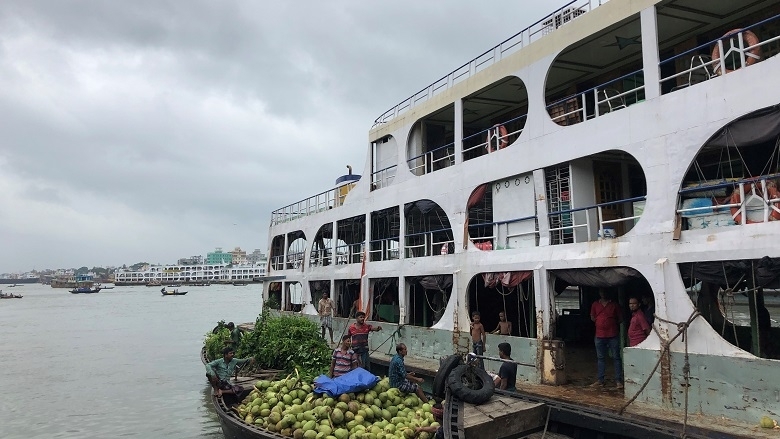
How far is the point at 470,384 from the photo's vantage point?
7.61 metres

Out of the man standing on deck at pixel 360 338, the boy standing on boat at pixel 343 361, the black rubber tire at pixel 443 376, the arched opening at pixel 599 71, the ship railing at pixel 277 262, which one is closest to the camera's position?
the black rubber tire at pixel 443 376

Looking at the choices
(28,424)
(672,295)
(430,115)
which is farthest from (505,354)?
(28,424)

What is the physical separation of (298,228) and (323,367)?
11835 millimetres

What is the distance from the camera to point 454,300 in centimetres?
1294

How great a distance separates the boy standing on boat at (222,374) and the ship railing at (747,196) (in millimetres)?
9219

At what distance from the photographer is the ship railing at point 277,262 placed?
84.2 feet

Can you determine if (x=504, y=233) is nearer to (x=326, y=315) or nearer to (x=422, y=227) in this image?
(x=422, y=227)

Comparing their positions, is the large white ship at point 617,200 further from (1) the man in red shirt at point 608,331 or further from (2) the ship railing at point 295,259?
(2) the ship railing at point 295,259

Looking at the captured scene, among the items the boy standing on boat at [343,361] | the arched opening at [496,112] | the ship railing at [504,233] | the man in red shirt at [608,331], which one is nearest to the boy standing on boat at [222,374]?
the boy standing on boat at [343,361]

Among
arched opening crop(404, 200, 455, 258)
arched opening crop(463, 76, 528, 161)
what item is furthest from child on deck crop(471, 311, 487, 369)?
arched opening crop(463, 76, 528, 161)

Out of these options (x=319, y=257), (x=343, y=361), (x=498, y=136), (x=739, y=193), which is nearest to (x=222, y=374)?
(x=343, y=361)

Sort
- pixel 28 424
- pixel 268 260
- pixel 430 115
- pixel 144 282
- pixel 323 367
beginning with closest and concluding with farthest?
pixel 323 367, pixel 28 424, pixel 430 115, pixel 268 260, pixel 144 282

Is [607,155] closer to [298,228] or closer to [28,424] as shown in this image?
[298,228]

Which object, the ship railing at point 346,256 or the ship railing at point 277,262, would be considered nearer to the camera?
the ship railing at point 346,256
